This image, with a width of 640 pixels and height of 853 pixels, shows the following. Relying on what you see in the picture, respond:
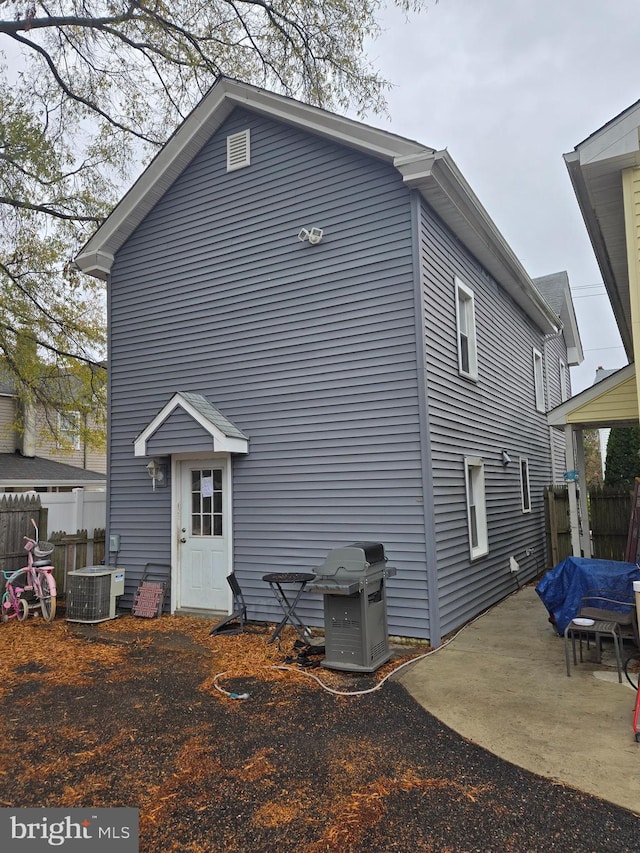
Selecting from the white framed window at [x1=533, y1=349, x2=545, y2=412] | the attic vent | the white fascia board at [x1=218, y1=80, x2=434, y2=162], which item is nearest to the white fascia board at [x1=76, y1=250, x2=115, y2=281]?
the attic vent

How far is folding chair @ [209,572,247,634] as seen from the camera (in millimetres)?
6637

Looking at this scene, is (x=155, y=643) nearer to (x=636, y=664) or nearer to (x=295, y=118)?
(x=636, y=664)

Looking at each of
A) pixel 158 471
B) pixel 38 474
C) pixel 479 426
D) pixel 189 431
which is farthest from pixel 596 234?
pixel 38 474

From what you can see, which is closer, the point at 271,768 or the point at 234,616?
the point at 271,768

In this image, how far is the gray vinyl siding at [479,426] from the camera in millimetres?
6531

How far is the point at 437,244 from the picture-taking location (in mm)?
6988

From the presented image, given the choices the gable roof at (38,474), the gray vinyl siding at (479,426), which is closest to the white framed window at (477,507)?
the gray vinyl siding at (479,426)

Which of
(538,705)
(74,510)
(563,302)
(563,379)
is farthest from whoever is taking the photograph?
(563,379)

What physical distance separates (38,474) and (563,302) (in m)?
16.4

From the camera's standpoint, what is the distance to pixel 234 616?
686 cm

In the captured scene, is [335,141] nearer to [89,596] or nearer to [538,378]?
[89,596]

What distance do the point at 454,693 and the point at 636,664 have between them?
6.50 ft

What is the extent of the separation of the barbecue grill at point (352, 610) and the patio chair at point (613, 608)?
80.8 inches

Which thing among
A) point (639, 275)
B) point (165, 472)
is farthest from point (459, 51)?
point (165, 472)
